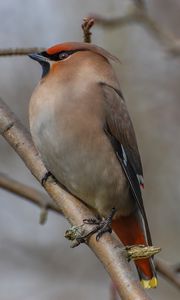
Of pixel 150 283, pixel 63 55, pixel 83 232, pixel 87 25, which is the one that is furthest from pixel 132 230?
pixel 87 25

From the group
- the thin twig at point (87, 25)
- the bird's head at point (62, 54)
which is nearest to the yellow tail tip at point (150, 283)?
the bird's head at point (62, 54)

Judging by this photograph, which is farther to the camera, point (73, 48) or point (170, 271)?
point (73, 48)

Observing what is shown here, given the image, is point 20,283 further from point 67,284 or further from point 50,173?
point 50,173

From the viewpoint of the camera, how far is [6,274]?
26.0 ft

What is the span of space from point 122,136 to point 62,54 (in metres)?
0.56

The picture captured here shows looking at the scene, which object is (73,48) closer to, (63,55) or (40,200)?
Answer: (63,55)

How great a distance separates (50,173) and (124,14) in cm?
114

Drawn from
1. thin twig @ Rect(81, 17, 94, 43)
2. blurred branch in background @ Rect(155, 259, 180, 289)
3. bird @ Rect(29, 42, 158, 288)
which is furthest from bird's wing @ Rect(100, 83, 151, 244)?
thin twig @ Rect(81, 17, 94, 43)

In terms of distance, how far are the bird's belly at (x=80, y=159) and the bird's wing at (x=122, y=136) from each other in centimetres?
8

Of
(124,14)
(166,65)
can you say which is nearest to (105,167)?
(124,14)

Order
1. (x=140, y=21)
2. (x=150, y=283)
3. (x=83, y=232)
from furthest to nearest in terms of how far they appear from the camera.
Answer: (x=140, y=21) < (x=150, y=283) < (x=83, y=232)

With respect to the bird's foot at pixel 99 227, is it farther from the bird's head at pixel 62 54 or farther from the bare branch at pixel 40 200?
the bird's head at pixel 62 54

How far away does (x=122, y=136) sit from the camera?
14.9 ft

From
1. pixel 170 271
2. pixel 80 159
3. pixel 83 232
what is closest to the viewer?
pixel 83 232
